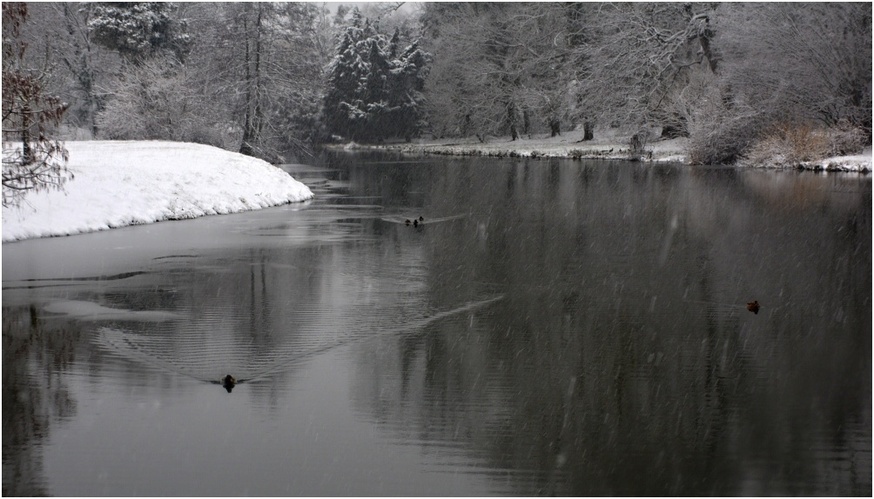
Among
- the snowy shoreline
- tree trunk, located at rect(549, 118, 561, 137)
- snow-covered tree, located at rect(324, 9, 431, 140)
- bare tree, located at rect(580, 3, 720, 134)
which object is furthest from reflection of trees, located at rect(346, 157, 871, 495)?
snow-covered tree, located at rect(324, 9, 431, 140)

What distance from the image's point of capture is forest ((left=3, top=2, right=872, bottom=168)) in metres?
38.7

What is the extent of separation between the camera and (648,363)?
877cm

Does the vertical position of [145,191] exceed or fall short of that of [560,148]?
it falls short

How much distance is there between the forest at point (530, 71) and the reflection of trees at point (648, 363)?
19.4 metres

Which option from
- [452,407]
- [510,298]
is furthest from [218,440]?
[510,298]

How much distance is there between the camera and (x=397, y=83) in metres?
83.6

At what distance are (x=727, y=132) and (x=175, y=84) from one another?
82.2ft

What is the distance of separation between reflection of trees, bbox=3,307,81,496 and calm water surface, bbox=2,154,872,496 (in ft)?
0.10

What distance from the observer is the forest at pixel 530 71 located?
127 feet

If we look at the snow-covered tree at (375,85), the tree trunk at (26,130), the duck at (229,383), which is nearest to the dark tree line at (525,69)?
the snow-covered tree at (375,85)

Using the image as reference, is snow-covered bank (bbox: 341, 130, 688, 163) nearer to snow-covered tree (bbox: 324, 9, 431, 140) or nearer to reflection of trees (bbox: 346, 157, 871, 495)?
snow-covered tree (bbox: 324, 9, 431, 140)

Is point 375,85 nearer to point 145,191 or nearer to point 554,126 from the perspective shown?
point 554,126

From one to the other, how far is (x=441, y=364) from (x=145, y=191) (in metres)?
→ 14.6

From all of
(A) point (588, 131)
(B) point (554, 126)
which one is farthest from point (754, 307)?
(B) point (554, 126)
